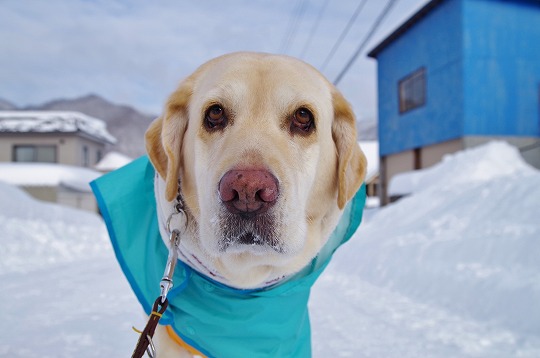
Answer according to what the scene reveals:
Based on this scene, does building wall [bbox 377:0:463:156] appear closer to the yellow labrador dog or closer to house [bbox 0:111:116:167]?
the yellow labrador dog

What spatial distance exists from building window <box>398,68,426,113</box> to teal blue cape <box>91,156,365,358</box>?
13.4 m

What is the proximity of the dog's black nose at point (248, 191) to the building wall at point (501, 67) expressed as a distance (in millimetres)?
12220

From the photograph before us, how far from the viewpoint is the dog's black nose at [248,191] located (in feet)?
4.77

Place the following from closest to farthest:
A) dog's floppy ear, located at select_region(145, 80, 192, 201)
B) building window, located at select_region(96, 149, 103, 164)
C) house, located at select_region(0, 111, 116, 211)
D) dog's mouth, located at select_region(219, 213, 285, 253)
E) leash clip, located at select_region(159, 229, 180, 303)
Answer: dog's mouth, located at select_region(219, 213, 285, 253) < leash clip, located at select_region(159, 229, 180, 303) < dog's floppy ear, located at select_region(145, 80, 192, 201) < house, located at select_region(0, 111, 116, 211) < building window, located at select_region(96, 149, 103, 164)

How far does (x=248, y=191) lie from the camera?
4.83 ft

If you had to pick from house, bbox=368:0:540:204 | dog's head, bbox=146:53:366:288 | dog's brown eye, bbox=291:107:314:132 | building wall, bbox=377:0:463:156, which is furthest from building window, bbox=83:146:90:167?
dog's brown eye, bbox=291:107:314:132

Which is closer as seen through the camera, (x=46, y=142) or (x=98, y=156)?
→ (x=46, y=142)

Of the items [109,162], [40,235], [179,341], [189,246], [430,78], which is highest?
[430,78]

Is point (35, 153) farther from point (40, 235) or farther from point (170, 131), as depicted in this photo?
point (170, 131)

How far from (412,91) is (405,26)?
93.5 inches

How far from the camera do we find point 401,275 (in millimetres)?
4469

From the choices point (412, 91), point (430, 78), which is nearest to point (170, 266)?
point (430, 78)

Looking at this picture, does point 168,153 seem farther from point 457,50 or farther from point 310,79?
point 457,50

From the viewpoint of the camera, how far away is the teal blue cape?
2.05 meters
